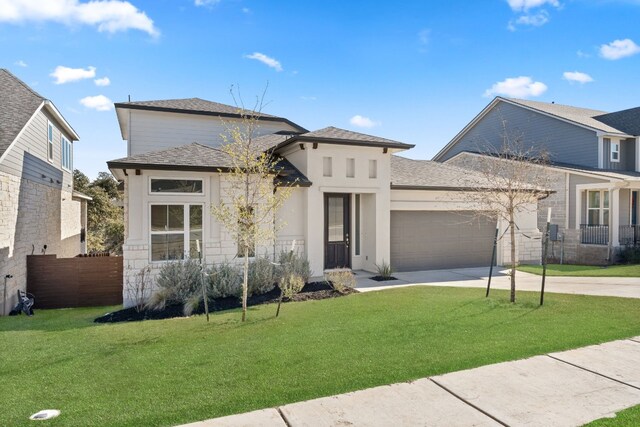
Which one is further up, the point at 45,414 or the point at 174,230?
the point at 174,230

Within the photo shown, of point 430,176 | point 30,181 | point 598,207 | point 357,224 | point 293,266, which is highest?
point 430,176

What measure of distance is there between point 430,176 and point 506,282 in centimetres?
513

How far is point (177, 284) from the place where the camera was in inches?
380

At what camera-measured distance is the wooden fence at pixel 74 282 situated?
36.4 feet

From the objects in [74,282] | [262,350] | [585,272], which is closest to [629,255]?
[585,272]

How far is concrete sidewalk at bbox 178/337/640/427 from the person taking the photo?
3.81 meters

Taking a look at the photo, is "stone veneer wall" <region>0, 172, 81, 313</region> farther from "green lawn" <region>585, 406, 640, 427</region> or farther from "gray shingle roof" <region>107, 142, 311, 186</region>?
"green lawn" <region>585, 406, 640, 427</region>

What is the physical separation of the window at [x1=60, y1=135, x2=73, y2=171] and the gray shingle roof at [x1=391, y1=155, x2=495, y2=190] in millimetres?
14798

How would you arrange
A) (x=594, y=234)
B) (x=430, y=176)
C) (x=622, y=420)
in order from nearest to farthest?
(x=622, y=420) < (x=430, y=176) < (x=594, y=234)

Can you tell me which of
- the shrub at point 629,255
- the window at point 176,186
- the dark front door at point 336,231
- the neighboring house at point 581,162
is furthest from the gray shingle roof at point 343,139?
the shrub at point 629,255

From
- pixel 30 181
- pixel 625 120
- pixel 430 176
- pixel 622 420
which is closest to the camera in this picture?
pixel 622 420

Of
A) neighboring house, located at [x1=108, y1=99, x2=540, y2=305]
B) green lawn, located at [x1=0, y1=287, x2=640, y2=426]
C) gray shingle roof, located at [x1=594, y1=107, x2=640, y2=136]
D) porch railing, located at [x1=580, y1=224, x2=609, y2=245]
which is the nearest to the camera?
green lawn, located at [x1=0, y1=287, x2=640, y2=426]

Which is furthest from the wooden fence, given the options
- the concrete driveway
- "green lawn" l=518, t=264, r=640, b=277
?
"green lawn" l=518, t=264, r=640, b=277

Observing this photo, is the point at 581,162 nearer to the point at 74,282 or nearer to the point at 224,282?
the point at 224,282
